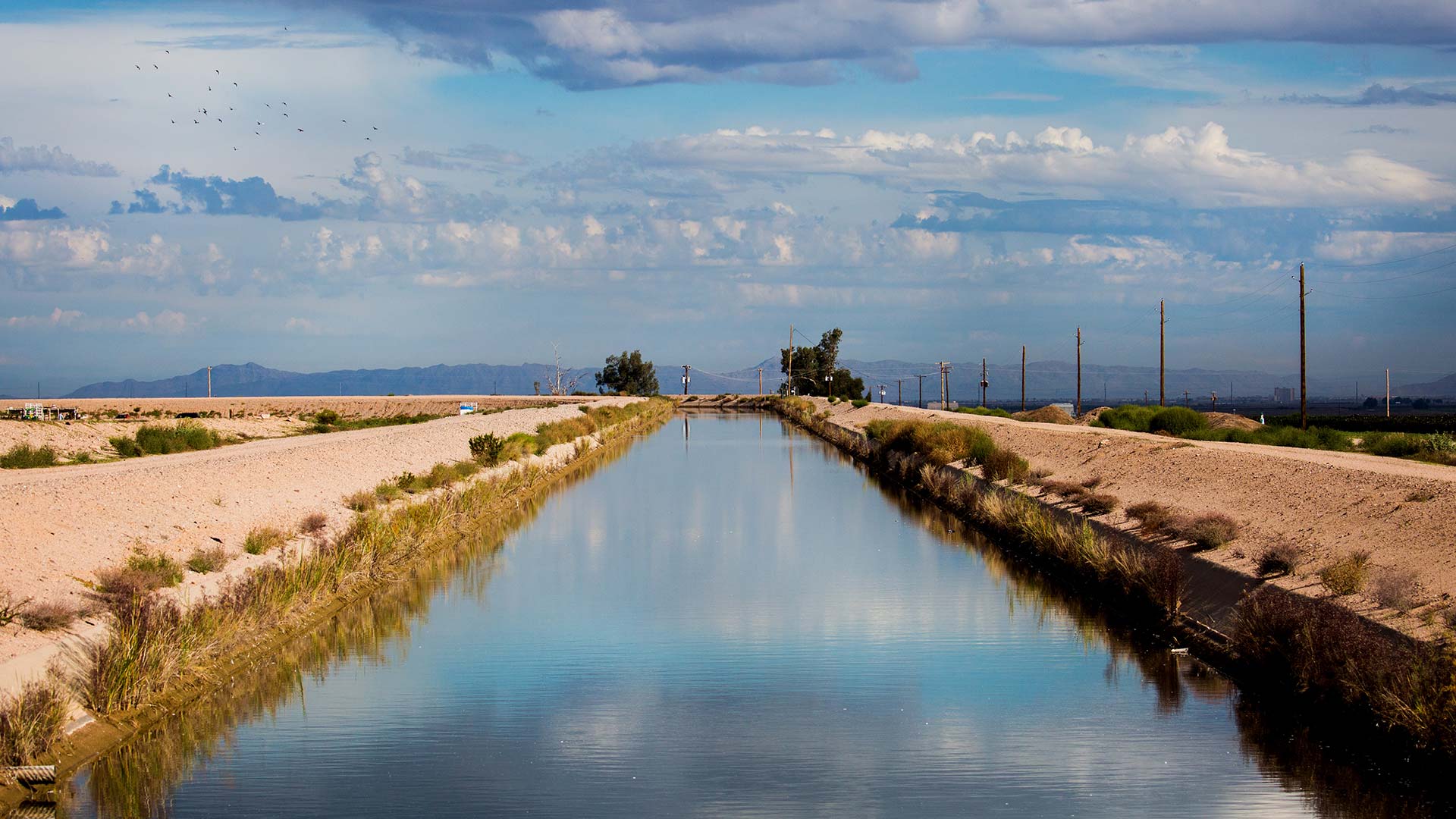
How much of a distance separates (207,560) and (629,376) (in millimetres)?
116784

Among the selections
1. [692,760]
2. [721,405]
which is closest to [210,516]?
[692,760]

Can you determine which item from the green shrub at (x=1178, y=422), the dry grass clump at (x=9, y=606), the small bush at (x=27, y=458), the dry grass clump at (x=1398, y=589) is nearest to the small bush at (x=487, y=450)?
the small bush at (x=27, y=458)

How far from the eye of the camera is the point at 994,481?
26.6m

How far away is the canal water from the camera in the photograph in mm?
8188

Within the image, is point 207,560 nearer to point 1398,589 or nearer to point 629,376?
point 1398,589

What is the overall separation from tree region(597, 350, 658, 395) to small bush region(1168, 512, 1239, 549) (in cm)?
11393

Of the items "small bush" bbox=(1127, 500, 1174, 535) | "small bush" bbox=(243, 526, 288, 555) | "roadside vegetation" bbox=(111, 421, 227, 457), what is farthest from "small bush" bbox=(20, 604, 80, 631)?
"roadside vegetation" bbox=(111, 421, 227, 457)

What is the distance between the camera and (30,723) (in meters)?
8.15

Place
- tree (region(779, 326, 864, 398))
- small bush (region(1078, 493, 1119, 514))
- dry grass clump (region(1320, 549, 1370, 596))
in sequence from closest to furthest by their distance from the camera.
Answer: dry grass clump (region(1320, 549, 1370, 596))
small bush (region(1078, 493, 1119, 514))
tree (region(779, 326, 864, 398))

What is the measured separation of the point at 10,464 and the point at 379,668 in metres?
20.8

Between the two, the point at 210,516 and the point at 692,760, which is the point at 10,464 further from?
the point at 692,760

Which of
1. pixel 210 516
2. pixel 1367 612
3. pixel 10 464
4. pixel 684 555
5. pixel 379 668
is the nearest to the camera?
pixel 1367 612

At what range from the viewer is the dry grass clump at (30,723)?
803 cm

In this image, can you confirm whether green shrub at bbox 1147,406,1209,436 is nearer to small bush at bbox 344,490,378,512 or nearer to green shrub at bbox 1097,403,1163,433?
green shrub at bbox 1097,403,1163,433
